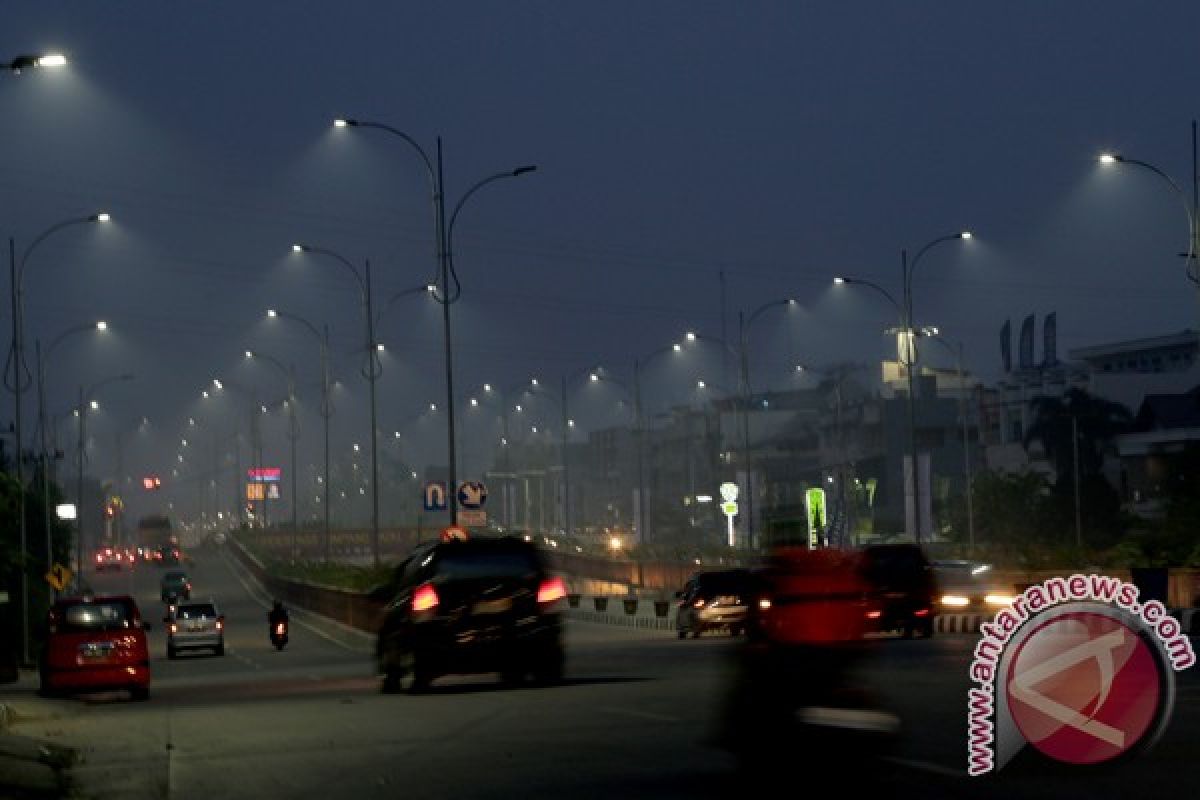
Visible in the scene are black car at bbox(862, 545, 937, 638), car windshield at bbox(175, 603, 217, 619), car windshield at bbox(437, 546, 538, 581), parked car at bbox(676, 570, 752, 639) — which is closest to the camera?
car windshield at bbox(437, 546, 538, 581)

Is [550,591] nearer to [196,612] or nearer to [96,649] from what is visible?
[96,649]

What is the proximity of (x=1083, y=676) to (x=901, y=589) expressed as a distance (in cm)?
2728

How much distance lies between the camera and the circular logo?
40.8 feet

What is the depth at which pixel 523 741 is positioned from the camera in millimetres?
19516

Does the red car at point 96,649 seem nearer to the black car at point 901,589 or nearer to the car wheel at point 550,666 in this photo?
the car wheel at point 550,666

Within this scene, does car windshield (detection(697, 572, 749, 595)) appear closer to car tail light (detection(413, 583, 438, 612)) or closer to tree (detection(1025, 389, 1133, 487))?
car tail light (detection(413, 583, 438, 612))

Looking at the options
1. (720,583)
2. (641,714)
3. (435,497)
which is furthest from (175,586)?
A: (641,714)

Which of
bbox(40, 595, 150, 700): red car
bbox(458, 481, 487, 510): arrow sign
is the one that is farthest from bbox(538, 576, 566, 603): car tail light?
bbox(458, 481, 487, 510): arrow sign

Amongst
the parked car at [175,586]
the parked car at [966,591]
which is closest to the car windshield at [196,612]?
the parked car at [966,591]

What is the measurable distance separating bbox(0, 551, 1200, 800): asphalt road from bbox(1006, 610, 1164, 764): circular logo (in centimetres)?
97

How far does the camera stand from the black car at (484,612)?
27250mm

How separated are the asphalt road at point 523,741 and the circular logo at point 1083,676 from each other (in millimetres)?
975

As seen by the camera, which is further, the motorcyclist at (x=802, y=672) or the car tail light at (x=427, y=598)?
the car tail light at (x=427, y=598)

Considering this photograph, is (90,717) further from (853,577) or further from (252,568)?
(252,568)
